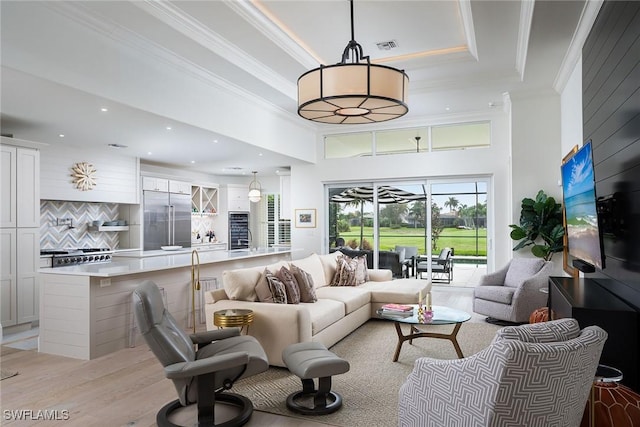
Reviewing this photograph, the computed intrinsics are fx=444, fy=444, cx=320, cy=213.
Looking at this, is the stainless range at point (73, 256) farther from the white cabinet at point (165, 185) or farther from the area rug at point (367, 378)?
the area rug at point (367, 378)

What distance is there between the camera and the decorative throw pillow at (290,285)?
4598mm

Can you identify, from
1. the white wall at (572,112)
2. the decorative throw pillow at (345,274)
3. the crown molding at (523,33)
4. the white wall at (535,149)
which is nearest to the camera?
the crown molding at (523,33)

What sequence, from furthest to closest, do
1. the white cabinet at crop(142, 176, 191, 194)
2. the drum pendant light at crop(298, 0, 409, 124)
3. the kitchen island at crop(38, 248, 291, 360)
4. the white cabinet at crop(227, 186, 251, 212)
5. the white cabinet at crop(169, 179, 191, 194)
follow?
the white cabinet at crop(227, 186, 251, 212) < the white cabinet at crop(169, 179, 191, 194) < the white cabinet at crop(142, 176, 191, 194) < the kitchen island at crop(38, 248, 291, 360) < the drum pendant light at crop(298, 0, 409, 124)

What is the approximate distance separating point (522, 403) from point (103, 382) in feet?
10.8

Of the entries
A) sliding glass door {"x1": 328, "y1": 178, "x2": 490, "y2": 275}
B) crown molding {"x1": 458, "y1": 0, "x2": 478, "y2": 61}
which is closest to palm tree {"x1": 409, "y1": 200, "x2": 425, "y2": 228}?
sliding glass door {"x1": 328, "y1": 178, "x2": 490, "y2": 275}

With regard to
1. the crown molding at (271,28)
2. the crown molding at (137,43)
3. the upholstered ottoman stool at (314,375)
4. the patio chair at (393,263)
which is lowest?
the upholstered ottoman stool at (314,375)

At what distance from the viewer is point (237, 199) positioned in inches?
435

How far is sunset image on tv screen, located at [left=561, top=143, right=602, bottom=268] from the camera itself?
3.09m

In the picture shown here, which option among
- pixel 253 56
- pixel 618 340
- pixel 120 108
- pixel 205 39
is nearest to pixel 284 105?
pixel 253 56

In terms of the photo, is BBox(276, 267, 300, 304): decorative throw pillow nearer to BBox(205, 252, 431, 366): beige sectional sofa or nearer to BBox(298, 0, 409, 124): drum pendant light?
BBox(205, 252, 431, 366): beige sectional sofa

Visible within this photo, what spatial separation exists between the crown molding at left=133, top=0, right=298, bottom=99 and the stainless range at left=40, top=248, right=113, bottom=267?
12.4 feet

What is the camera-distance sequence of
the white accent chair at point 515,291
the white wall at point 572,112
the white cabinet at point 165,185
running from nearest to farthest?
1. the white wall at point 572,112
2. the white accent chair at point 515,291
3. the white cabinet at point 165,185

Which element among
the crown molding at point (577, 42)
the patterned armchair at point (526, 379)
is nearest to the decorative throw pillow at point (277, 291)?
the patterned armchair at point (526, 379)

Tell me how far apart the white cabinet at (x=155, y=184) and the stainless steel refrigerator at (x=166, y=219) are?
8cm
